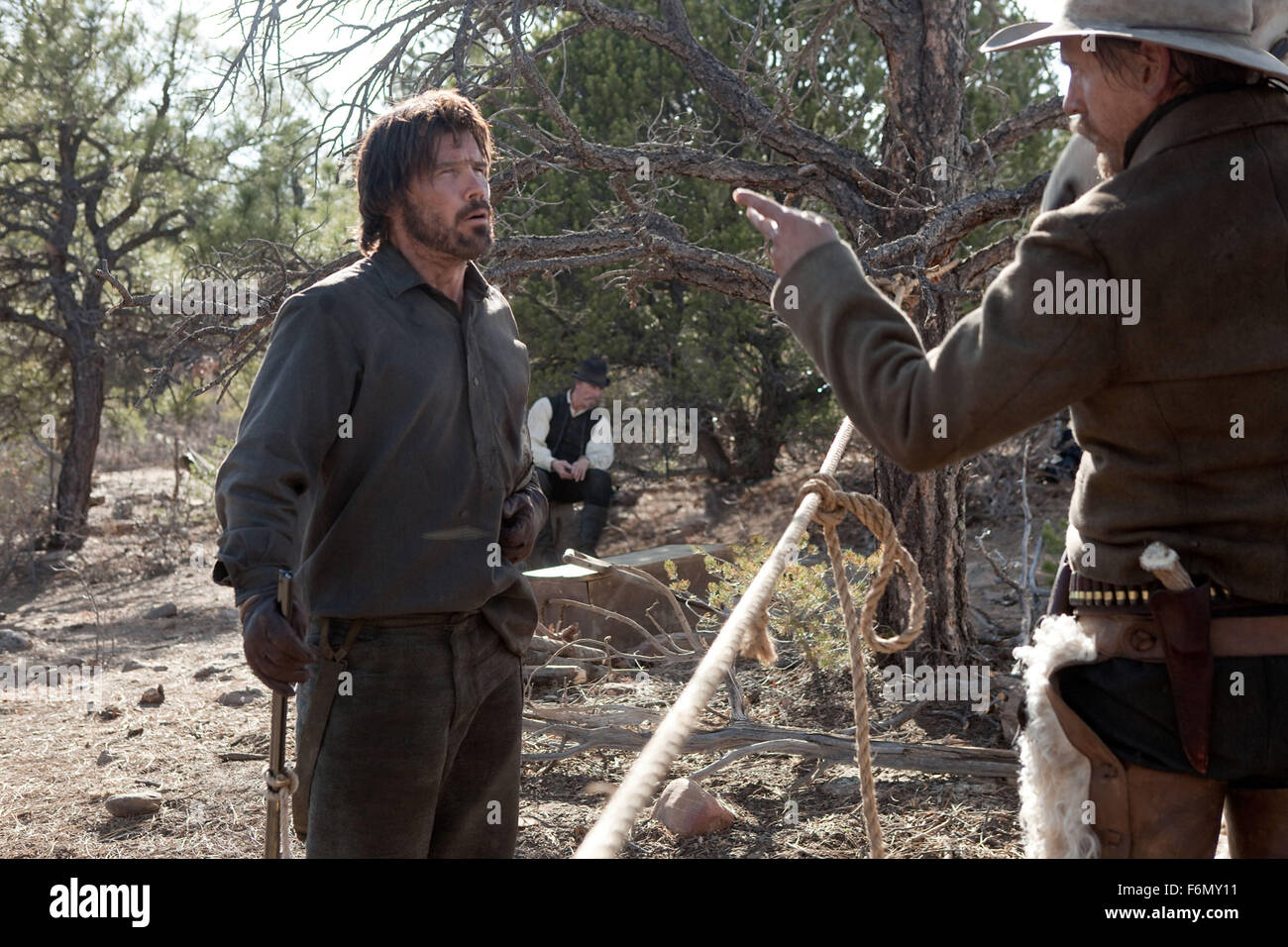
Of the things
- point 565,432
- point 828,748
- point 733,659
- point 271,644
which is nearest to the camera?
point 733,659

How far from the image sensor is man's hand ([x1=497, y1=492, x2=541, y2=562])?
260 cm

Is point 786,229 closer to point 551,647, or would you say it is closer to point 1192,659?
point 1192,659

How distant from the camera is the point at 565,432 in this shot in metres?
9.00

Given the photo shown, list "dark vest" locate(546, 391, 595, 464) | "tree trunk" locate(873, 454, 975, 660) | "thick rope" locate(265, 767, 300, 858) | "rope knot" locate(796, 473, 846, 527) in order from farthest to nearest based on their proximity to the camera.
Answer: "dark vest" locate(546, 391, 595, 464), "tree trunk" locate(873, 454, 975, 660), "thick rope" locate(265, 767, 300, 858), "rope knot" locate(796, 473, 846, 527)

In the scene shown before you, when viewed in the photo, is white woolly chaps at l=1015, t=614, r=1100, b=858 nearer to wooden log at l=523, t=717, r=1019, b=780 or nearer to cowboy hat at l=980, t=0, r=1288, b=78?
cowboy hat at l=980, t=0, r=1288, b=78

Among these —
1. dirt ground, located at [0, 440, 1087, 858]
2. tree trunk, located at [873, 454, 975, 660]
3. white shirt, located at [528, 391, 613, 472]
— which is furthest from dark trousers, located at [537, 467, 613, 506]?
tree trunk, located at [873, 454, 975, 660]

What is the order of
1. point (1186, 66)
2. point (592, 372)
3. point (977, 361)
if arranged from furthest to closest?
point (592, 372)
point (1186, 66)
point (977, 361)

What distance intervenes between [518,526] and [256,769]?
3113 mm

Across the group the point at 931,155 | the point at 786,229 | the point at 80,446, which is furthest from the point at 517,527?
the point at 80,446

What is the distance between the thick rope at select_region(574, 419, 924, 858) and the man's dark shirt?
620 mm

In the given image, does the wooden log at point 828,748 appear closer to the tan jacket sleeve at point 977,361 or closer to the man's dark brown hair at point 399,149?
the man's dark brown hair at point 399,149

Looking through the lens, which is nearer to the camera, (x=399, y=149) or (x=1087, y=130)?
(x=1087, y=130)

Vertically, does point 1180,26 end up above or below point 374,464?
above
